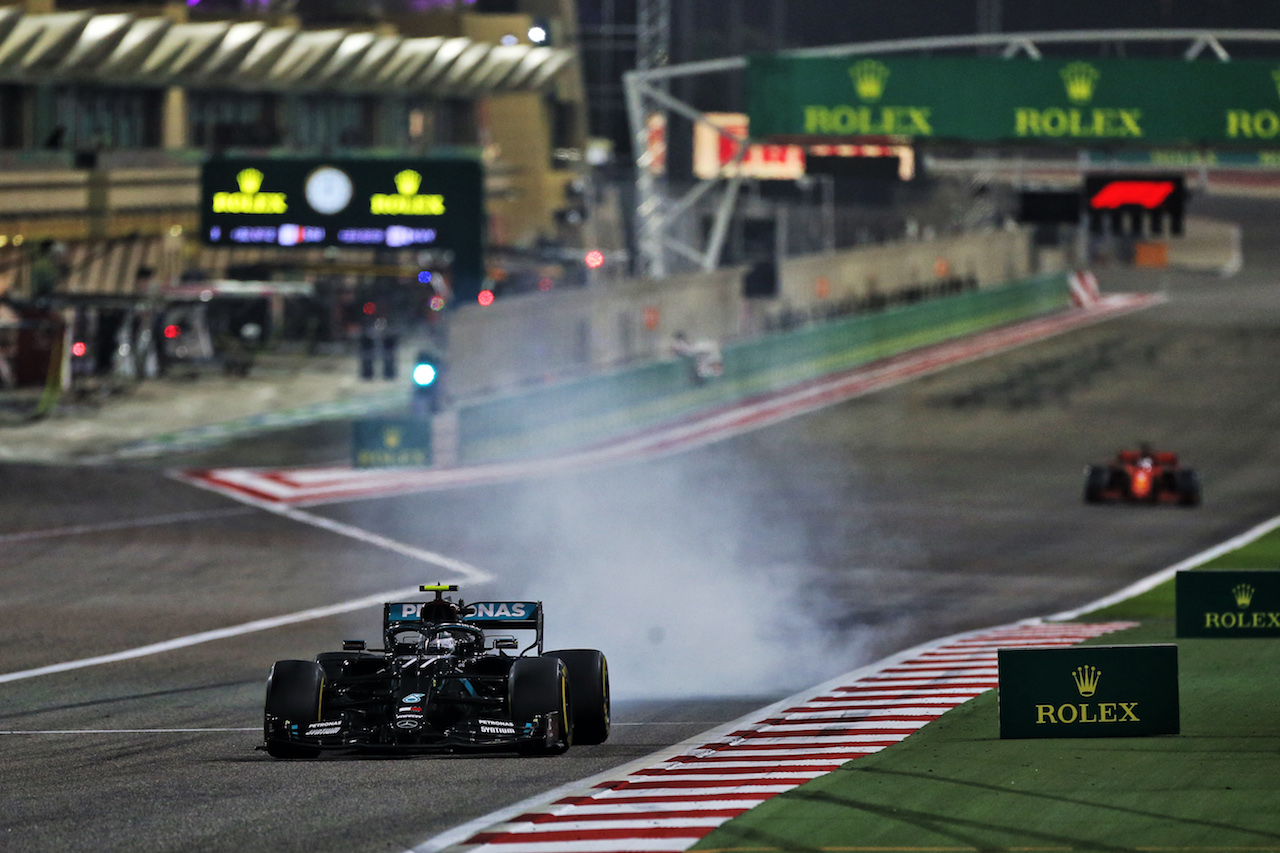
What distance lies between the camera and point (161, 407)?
44.3 meters

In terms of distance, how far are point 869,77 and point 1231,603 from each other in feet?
75.5

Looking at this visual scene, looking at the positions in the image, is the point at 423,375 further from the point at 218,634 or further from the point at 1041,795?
the point at 1041,795

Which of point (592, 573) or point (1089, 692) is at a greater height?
point (1089, 692)

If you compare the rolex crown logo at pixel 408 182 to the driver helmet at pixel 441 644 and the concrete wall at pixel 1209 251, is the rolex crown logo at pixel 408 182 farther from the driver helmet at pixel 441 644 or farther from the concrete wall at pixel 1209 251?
the concrete wall at pixel 1209 251

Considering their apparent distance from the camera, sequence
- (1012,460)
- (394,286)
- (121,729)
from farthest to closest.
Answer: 1. (394,286)
2. (1012,460)
3. (121,729)

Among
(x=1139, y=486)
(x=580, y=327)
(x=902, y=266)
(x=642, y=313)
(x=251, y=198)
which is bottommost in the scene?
(x=1139, y=486)

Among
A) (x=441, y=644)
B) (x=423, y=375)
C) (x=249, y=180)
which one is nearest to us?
(x=441, y=644)

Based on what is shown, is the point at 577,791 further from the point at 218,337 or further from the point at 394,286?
the point at 394,286

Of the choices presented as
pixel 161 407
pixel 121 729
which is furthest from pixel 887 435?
pixel 121 729

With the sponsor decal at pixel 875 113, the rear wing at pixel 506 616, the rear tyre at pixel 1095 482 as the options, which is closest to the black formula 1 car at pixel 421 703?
the rear wing at pixel 506 616

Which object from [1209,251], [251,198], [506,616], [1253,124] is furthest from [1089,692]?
[1209,251]

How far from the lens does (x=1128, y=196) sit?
43531 mm

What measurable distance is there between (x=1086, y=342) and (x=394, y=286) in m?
19.2

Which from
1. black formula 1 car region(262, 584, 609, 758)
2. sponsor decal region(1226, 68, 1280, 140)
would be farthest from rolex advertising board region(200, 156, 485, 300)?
black formula 1 car region(262, 584, 609, 758)
